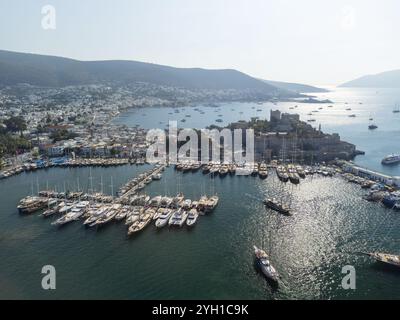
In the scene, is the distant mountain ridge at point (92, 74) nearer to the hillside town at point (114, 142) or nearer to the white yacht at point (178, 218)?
the hillside town at point (114, 142)

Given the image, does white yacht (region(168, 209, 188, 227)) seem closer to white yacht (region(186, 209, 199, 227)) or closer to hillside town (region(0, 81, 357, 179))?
white yacht (region(186, 209, 199, 227))

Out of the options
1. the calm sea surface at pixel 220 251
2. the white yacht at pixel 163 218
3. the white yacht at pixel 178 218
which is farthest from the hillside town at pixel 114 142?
the white yacht at pixel 178 218

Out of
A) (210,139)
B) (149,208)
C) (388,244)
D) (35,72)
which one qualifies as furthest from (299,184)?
(35,72)

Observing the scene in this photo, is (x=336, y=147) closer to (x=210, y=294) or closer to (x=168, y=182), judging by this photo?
(x=168, y=182)

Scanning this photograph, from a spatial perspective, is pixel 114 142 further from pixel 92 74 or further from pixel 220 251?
pixel 92 74

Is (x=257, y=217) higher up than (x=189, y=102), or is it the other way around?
(x=189, y=102)

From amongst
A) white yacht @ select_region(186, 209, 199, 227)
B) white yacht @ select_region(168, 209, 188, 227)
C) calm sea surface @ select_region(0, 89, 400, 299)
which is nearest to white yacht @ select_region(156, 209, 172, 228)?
white yacht @ select_region(168, 209, 188, 227)
